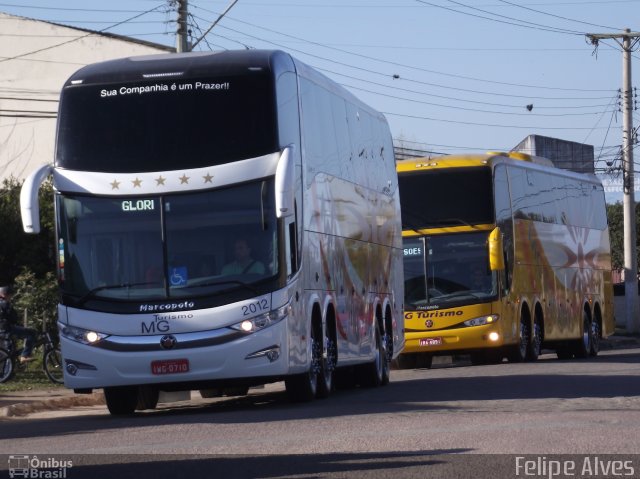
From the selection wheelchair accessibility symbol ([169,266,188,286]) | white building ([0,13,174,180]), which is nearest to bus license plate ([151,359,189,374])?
wheelchair accessibility symbol ([169,266,188,286])

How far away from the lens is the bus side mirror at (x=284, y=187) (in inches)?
615

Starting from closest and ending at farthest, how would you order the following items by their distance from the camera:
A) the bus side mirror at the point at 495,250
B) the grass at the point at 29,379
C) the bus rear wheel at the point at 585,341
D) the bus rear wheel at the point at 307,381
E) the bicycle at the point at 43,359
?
the bus rear wheel at the point at 307,381
the grass at the point at 29,379
the bicycle at the point at 43,359
the bus side mirror at the point at 495,250
the bus rear wheel at the point at 585,341

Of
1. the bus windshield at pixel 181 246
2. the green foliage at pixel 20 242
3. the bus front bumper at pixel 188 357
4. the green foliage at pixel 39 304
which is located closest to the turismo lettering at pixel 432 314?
the green foliage at pixel 39 304

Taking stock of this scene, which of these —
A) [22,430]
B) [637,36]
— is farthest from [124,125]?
[637,36]

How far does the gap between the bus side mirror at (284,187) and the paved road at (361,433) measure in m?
2.28

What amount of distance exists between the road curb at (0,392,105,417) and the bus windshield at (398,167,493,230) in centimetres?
863

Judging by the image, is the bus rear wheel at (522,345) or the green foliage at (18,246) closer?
the bus rear wheel at (522,345)

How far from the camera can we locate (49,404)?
2023cm

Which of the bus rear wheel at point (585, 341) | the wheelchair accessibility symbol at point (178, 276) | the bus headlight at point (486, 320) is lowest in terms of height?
the bus rear wheel at point (585, 341)

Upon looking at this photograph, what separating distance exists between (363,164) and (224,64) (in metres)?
5.86

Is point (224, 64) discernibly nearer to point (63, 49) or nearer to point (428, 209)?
point (428, 209)

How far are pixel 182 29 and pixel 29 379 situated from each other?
844 centimetres

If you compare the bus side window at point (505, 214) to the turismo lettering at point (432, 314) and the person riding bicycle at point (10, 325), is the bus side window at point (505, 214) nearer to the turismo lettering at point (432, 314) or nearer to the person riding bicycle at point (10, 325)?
the turismo lettering at point (432, 314)

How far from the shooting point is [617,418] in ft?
46.6
